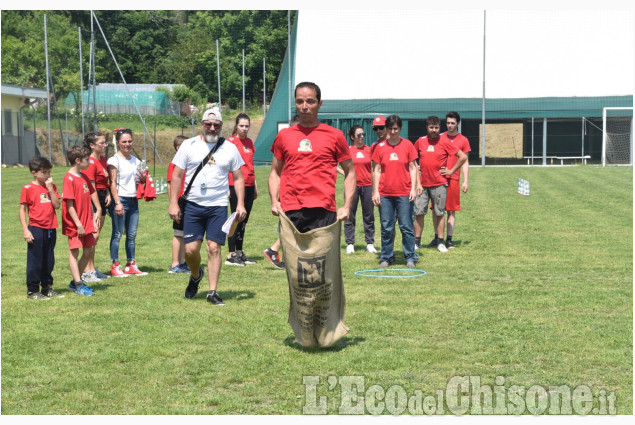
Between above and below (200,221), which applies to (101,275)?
below

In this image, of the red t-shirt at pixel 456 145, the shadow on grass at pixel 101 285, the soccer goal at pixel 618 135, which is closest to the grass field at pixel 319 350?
the shadow on grass at pixel 101 285

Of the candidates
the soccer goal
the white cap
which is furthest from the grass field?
the soccer goal

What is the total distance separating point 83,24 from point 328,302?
74.3 metres

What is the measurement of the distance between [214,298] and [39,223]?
2145 millimetres

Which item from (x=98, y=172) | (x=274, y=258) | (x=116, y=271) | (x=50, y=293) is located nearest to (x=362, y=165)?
(x=274, y=258)

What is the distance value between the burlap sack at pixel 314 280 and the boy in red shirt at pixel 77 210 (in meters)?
3.49

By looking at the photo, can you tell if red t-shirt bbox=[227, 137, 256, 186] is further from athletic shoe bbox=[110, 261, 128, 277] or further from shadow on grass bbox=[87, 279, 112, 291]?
shadow on grass bbox=[87, 279, 112, 291]

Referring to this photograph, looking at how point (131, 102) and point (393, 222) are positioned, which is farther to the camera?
point (131, 102)

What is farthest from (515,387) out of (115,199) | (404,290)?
(115,199)

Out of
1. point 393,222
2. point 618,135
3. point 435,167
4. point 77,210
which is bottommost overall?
point 393,222

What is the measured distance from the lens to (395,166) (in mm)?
11227

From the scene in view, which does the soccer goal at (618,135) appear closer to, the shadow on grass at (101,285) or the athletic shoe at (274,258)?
the athletic shoe at (274,258)

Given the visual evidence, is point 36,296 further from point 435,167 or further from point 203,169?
point 435,167

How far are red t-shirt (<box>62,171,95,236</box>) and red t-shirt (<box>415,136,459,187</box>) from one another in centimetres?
533
